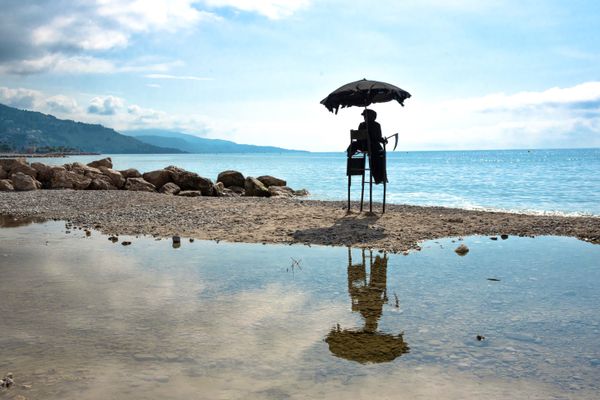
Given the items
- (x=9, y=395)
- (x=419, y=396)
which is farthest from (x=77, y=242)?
(x=419, y=396)

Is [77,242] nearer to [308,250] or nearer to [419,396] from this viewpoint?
[308,250]

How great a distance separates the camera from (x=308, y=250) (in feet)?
37.2

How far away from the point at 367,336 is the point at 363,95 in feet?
36.3

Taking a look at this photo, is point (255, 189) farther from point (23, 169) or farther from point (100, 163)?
point (23, 169)

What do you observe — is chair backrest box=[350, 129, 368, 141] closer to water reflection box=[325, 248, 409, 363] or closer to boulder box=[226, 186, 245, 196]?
water reflection box=[325, 248, 409, 363]

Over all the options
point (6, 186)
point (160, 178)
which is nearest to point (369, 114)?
point (160, 178)

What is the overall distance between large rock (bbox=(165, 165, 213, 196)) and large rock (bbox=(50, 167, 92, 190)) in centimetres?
495

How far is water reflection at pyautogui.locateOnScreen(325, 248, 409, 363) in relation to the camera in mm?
5398

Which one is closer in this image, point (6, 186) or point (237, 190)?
point (6, 186)

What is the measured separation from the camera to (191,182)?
28.3 m

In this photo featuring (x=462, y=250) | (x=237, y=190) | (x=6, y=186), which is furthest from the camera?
(x=237, y=190)

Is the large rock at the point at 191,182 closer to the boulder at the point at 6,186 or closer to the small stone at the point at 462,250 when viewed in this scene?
the boulder at the point at 6,186

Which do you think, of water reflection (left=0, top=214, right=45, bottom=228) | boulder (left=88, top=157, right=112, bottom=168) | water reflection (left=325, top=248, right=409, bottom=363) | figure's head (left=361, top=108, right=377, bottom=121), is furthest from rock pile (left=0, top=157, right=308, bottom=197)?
water reflection (left=325, top=248, right=409, bottom=363)

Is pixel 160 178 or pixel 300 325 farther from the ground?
pixel 160 178
